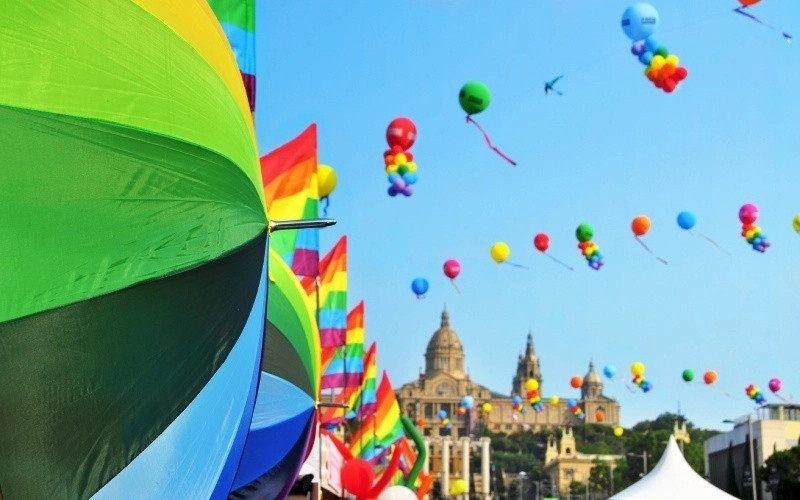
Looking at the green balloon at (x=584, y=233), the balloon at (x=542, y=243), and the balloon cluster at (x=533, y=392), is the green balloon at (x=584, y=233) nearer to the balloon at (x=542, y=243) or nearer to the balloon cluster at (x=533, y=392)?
the balloon at (x=542, y=243)

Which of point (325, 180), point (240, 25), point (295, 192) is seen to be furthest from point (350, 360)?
point (240, 25)

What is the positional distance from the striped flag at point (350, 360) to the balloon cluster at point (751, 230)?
8.77 meters

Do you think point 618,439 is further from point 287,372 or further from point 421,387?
point 287,372

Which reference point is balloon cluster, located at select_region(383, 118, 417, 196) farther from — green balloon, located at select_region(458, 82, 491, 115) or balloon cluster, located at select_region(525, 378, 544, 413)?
balloon cluster, located at select_region(525, 378, 544, 413)

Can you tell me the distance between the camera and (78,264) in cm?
423

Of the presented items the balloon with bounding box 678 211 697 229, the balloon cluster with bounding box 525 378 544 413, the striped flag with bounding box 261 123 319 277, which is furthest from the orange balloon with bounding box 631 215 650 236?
the balloon cluster with bounding box 525 378 544 413

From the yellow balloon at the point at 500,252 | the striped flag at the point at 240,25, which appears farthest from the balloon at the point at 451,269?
the striped flag at the point at 240,25

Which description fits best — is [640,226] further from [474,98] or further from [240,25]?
[240,25]

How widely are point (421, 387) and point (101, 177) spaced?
19591cm

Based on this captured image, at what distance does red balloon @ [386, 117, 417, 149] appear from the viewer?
2256cm

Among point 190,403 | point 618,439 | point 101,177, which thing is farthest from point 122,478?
point 618,439

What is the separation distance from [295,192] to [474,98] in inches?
286

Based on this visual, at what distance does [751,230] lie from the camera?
29.2 metres

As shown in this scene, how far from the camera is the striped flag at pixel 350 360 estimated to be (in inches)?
888
